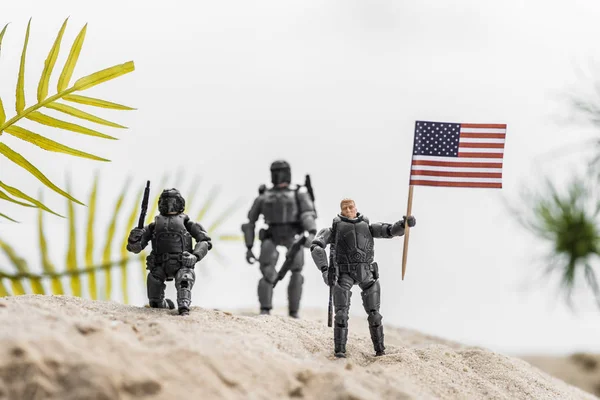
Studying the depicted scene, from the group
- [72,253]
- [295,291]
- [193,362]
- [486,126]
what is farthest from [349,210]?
[295,291]

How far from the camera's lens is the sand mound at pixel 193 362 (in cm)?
208

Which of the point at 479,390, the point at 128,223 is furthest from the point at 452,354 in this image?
the point at 128,223

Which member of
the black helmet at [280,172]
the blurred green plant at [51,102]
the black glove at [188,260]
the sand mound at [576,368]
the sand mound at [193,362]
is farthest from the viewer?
the sand mound at [576,368]

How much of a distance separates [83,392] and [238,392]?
47 centimetres

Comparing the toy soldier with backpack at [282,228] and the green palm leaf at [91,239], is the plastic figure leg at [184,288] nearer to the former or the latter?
the green palm leaf at [91,239]

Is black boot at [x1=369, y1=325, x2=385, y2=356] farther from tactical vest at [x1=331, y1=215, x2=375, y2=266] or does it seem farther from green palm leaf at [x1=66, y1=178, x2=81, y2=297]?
green palm leaf at [x1=66, y1=178, x2=81, y2=297]

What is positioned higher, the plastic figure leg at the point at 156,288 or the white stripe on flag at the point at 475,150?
the white stripe on flag at the point at 475,150

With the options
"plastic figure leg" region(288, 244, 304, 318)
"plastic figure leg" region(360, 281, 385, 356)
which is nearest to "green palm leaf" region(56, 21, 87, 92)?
"plastic figure leg" region(360, 281, 385, 356)

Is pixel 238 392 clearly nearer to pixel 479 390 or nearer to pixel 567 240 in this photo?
pixel 479 390

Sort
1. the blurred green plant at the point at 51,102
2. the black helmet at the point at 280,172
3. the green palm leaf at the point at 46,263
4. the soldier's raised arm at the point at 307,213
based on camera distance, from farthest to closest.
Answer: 1. the black helmet at the point at 280,172
2. the soldier's raised arm at the point at 307,213
3. the green palm leaf at the point at 46,263
4. the blurred green plant at the point at 51,102

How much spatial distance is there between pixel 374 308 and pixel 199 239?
2.99ft

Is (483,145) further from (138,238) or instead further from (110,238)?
(110,238)

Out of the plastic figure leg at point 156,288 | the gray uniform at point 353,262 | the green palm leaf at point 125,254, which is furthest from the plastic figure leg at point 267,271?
the gray uniform at point 353,262

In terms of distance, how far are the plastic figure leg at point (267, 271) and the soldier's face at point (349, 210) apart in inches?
64.7
